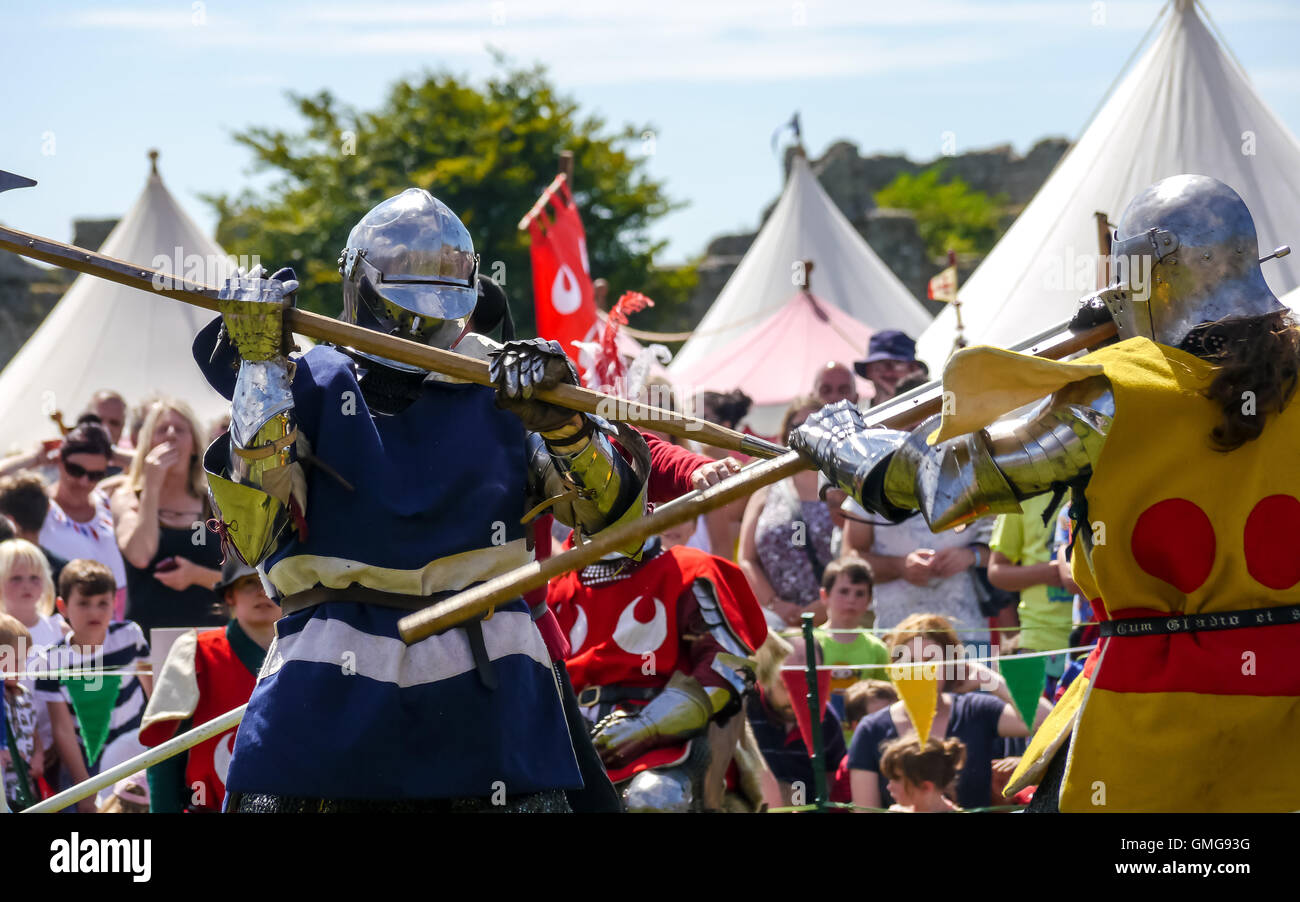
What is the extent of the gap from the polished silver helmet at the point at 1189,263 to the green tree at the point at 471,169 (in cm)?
2395

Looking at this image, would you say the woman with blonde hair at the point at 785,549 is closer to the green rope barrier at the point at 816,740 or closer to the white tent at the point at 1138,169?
the green rope barrier at the point at 816,740

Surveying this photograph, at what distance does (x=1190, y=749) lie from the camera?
349 cm

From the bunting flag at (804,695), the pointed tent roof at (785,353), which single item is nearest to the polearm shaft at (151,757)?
the bunting flag at (804,695)

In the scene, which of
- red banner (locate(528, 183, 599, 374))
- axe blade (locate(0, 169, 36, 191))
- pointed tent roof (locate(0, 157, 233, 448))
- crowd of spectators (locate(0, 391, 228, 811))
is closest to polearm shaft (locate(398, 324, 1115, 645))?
axe blade (locate(0, 169, 36, 191))

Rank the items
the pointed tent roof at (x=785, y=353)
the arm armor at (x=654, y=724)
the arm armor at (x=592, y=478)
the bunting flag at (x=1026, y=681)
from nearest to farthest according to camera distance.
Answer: the arm armor at (x=592, y=478)
the arm armor at (x=654, y=724)
the bunting flag at (x=1026, y=681)
the pointed tent roof at (x=785, y=353)

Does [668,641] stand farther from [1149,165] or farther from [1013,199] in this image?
[1013,199]

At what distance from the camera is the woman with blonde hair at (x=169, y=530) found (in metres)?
7.63

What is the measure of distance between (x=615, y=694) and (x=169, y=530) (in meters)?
2.86

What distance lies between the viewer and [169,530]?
7742 millimetres

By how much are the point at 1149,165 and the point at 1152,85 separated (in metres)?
0.57

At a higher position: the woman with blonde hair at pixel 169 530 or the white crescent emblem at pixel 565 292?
the white crescent emblem at pixel 565 292

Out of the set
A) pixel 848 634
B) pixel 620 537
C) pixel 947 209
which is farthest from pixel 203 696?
pixel 947 209

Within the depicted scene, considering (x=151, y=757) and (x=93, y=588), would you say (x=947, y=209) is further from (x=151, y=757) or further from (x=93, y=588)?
(x=151, y=757)
